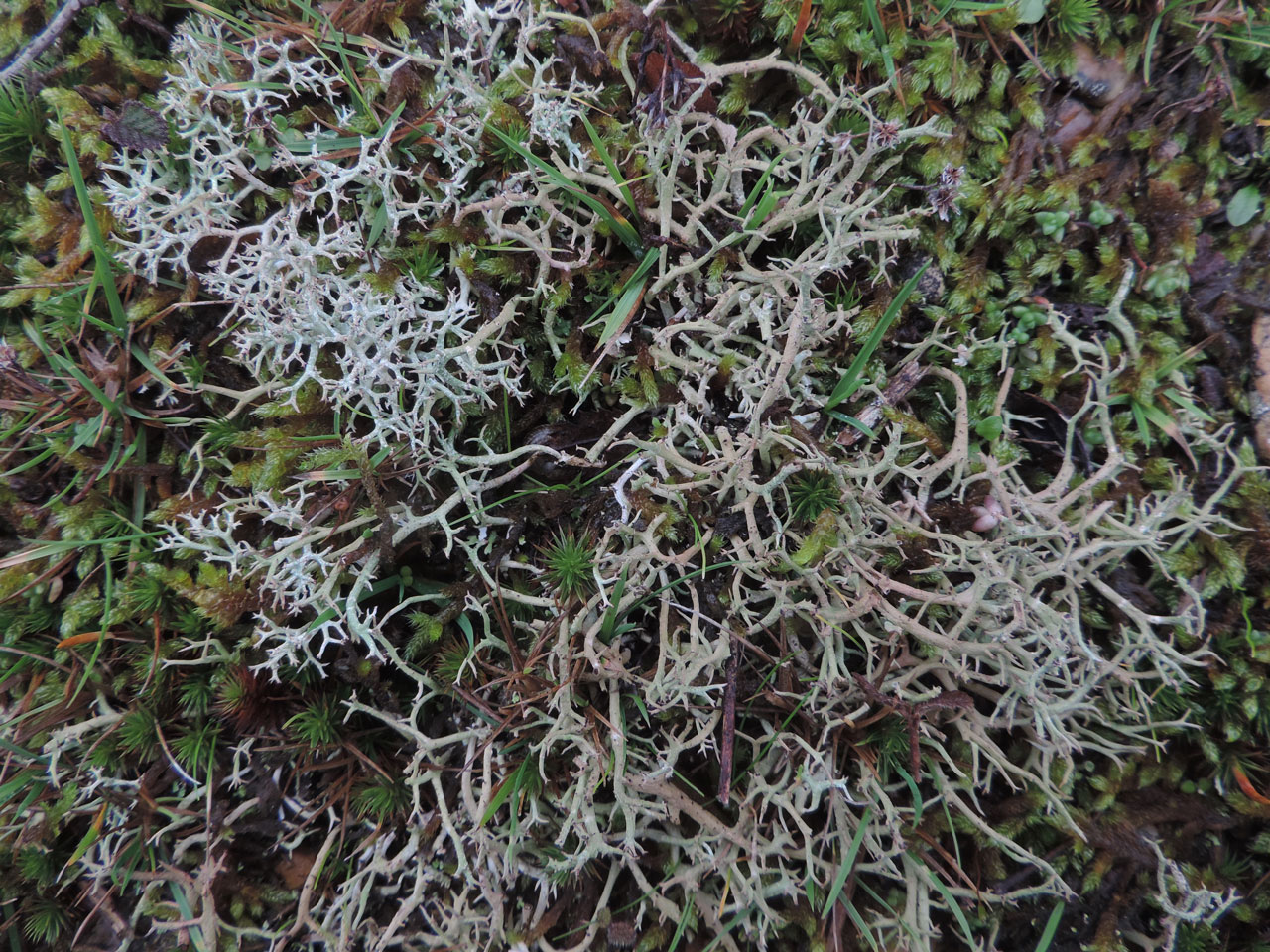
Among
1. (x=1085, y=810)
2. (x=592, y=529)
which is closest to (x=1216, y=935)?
(x=1085, y=810)

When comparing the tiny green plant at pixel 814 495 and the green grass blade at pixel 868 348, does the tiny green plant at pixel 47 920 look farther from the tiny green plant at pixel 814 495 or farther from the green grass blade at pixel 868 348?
the green grass blade at pixel 868 348

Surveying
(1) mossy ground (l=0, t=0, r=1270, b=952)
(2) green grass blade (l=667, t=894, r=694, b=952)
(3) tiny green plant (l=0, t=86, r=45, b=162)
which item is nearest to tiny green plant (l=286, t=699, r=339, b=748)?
(1) mossy ground (l=0, t=0, r=1270, b=952)

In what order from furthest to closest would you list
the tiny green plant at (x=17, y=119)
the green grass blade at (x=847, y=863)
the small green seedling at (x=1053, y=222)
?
the tiny green plant at (x=17, y=119)
the small green seedling at (x=1053, y=222)
the green grass blade at (x=847, y=863)

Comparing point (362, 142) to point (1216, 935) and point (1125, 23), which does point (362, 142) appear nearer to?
point (1125, 23)

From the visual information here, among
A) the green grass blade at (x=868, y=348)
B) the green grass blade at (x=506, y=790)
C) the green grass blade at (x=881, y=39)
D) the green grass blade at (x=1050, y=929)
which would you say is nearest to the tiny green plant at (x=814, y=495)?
the green grass blade at (x=868, y=348)

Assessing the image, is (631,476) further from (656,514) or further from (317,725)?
(317,725)

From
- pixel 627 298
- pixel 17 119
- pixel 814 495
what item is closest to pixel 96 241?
pixel 17 119
